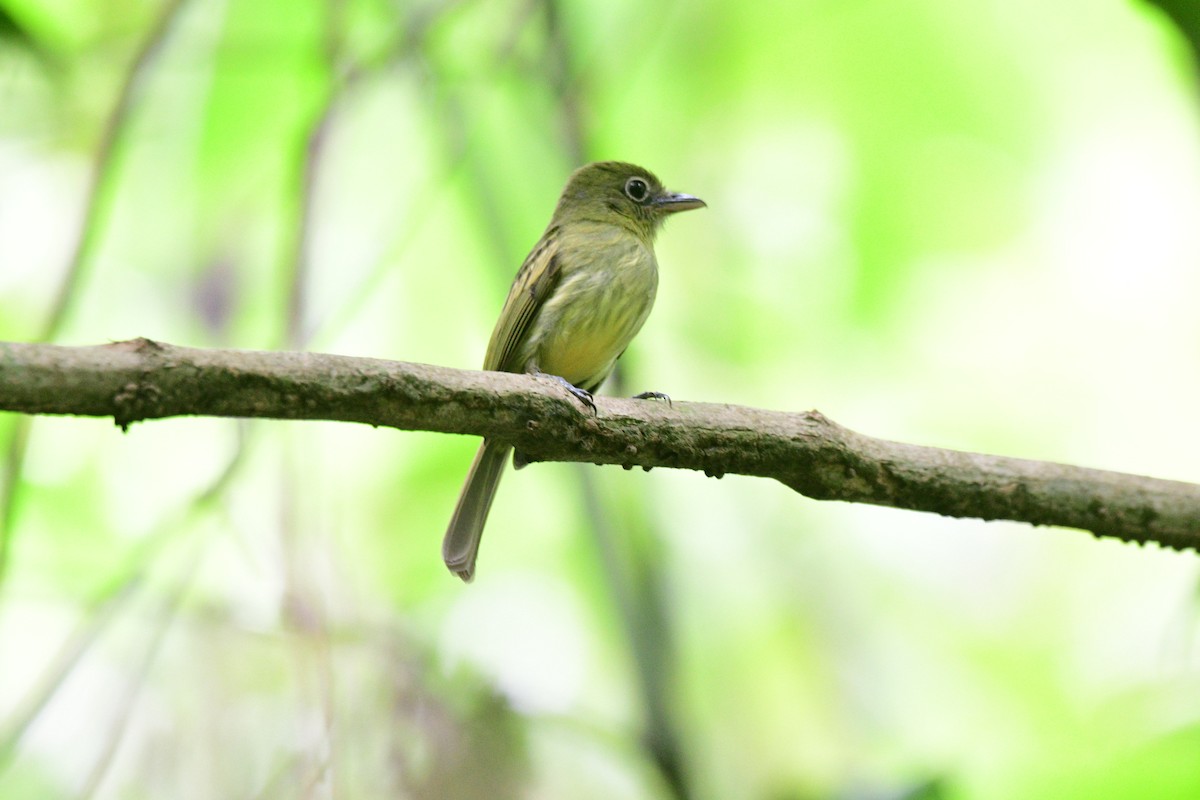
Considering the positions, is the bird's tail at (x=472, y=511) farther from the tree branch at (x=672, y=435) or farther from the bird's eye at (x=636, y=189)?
the bird's eye at (x=636, y=189)

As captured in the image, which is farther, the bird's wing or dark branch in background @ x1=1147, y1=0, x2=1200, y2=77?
the bird's wing

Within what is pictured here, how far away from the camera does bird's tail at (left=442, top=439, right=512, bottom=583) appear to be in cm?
389

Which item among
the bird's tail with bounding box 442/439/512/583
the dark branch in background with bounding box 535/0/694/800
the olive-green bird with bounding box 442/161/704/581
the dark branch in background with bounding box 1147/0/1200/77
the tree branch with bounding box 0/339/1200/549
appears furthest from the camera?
the olive-green bird with bounding box 442/161/704/581

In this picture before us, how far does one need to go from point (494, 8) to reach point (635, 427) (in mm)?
3401

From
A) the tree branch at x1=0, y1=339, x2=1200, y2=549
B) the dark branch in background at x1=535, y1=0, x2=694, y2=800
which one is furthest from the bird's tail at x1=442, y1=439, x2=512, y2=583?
the tree branch at x1=0, y1=339, x2=1200, y2=549

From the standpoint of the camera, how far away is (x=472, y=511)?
399 centimetres

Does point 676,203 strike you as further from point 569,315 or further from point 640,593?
point 640,593

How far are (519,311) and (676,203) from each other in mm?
1130

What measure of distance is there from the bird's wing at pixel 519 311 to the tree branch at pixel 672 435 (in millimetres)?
1475

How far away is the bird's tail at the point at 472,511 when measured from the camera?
3.89 metres

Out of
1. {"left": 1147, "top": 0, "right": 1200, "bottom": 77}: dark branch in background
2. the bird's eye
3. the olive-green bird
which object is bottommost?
the olive-green bird

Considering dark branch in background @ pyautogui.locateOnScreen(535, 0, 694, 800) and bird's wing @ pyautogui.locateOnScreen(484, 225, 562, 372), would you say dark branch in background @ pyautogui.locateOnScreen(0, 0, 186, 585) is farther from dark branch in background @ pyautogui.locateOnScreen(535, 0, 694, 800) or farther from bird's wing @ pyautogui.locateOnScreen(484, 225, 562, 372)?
dark branch in background @ pyautogui.locateOnScreen(535, 0, 694, 800)

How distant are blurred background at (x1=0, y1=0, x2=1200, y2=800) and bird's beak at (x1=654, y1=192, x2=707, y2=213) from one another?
0.47 meters

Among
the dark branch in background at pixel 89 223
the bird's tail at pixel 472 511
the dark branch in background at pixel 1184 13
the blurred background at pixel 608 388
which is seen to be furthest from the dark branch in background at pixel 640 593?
the dark branch in background at pixel 1184 13
